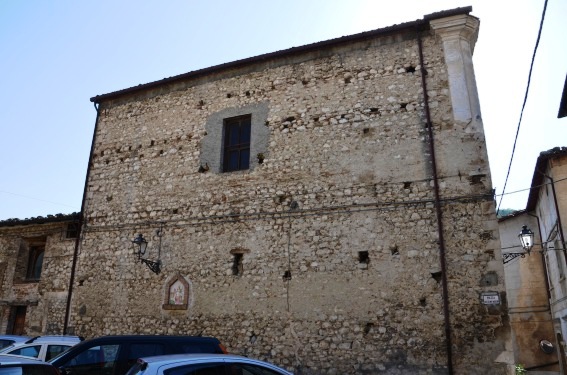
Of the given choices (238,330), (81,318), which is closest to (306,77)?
(238,330)

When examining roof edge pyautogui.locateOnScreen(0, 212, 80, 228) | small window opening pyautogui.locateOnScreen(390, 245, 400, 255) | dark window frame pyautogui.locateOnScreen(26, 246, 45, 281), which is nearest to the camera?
small window opening pyautogui.locateOnScreen(390, 245, 400, 255)

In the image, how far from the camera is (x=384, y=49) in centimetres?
985

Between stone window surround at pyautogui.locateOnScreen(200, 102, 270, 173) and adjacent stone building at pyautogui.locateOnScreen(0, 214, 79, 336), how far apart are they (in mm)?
4394

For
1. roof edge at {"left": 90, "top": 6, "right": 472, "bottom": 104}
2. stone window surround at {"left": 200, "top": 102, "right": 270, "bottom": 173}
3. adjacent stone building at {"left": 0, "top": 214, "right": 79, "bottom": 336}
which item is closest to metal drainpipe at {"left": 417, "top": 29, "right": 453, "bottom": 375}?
roof edge at {"left": 90, "top": 6, "right": 472, "bottom": 104}

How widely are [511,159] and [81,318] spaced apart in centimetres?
1041

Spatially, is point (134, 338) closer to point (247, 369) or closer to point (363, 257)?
point (247, 369)

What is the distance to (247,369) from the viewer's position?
14.1ft

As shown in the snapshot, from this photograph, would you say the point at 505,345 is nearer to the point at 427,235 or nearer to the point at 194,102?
the point at 427,235

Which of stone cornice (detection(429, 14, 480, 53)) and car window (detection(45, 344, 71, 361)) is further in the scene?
stone cornice (detection(429, 14, 480, 53))

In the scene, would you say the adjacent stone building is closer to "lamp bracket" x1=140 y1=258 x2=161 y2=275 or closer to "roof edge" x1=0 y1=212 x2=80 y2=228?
"roof edge" x1=0 y1=212 x2=80 y2=228

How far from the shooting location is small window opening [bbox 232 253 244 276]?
958cm

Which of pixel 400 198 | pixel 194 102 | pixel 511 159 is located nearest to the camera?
pixel 511 159

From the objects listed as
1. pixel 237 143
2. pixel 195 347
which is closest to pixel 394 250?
pixel 195 347

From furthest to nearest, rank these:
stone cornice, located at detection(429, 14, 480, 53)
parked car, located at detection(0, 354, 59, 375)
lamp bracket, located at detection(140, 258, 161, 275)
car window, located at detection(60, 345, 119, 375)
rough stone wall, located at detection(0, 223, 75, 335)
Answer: rough stone wall, located at detection(0, 223, 75, 335)
lamp bracket, located at detection(140, 258, 161, 275)
stone cornice, located at detection(429, 14, 480, 53)
car window, located at detection(60, 345, 119, 375)
parked car, located at detection(0, 354, 59, 375)
